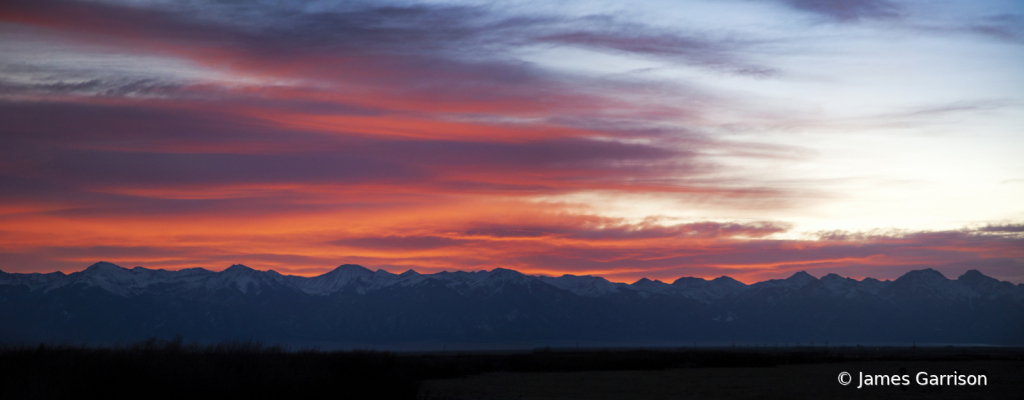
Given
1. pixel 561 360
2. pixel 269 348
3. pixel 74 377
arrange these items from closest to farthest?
pixel 74 377 → pixel 269 348 → pixel 561 360

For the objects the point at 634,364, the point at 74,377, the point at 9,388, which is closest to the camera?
the point at 9,388

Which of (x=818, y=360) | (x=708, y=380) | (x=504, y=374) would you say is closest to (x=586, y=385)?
(x=708, y=380)

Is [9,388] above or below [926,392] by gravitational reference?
above

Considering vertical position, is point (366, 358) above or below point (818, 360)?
above

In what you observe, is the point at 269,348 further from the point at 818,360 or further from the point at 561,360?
the point at 818,360

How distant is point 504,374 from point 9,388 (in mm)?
56513

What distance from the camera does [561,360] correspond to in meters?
91.2

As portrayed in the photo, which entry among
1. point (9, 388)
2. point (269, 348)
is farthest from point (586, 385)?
point (9, 388)

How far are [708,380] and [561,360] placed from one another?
34.7m

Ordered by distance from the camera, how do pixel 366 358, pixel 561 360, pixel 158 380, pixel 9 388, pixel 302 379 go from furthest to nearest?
pixel 561 360, pixel 366 358, pixel 302 379, pixel 158 380, pixel 9 388

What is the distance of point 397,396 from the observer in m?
35.4

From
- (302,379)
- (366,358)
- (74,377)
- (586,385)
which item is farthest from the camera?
(586,385)

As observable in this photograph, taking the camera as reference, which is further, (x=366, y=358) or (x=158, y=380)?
(x=366, y=358)

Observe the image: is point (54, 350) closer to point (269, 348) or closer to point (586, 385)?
point (269, 348)
